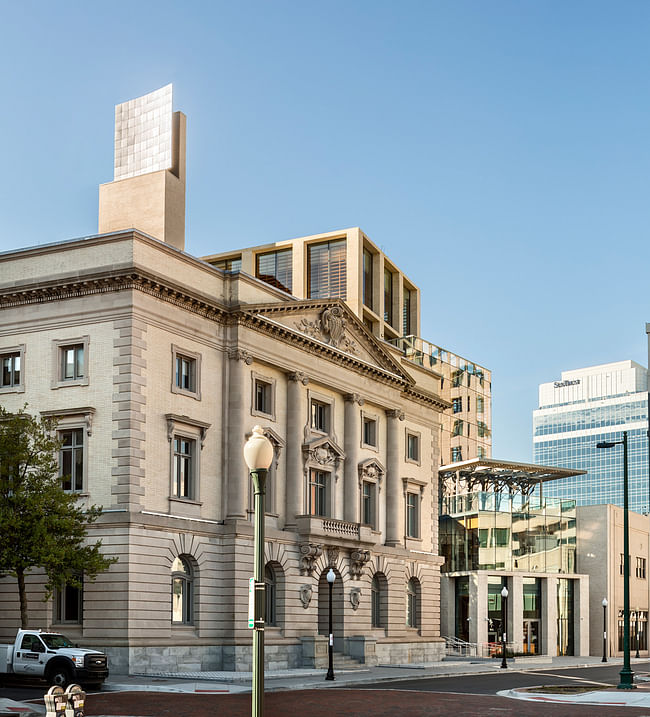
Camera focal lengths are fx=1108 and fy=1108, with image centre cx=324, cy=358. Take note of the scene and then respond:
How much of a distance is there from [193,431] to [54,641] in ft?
44.8

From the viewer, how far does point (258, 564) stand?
16328 millimetres

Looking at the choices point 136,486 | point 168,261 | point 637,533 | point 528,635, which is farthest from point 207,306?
point 637,533

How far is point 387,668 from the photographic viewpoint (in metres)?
55.5

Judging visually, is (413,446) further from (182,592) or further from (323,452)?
(182,592)

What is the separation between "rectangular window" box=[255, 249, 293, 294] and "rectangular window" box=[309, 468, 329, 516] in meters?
54.8

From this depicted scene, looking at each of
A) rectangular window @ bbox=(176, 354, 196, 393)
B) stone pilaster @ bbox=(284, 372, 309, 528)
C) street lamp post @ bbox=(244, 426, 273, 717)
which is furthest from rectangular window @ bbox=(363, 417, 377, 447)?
street lamp post @ bbox=(244, 426, 273, 717)

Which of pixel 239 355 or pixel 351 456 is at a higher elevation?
pixel 239 355

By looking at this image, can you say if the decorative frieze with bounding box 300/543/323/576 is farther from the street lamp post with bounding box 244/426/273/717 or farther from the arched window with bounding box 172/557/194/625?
the street lamp post with bounding box 244/426/273/717

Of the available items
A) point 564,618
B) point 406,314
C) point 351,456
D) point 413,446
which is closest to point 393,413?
point 413,446

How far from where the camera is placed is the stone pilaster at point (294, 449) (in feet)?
179

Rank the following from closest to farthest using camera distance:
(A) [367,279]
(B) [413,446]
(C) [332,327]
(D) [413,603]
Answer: (C) [332,327] → (D) [413,603] → (B) [413,446] → (A) [367,279]

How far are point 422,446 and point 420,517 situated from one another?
4456mm

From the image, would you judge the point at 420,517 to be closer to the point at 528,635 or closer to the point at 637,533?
the point at 528,635

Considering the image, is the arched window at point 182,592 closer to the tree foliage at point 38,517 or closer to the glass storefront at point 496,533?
the tree foliage at point 38,517
